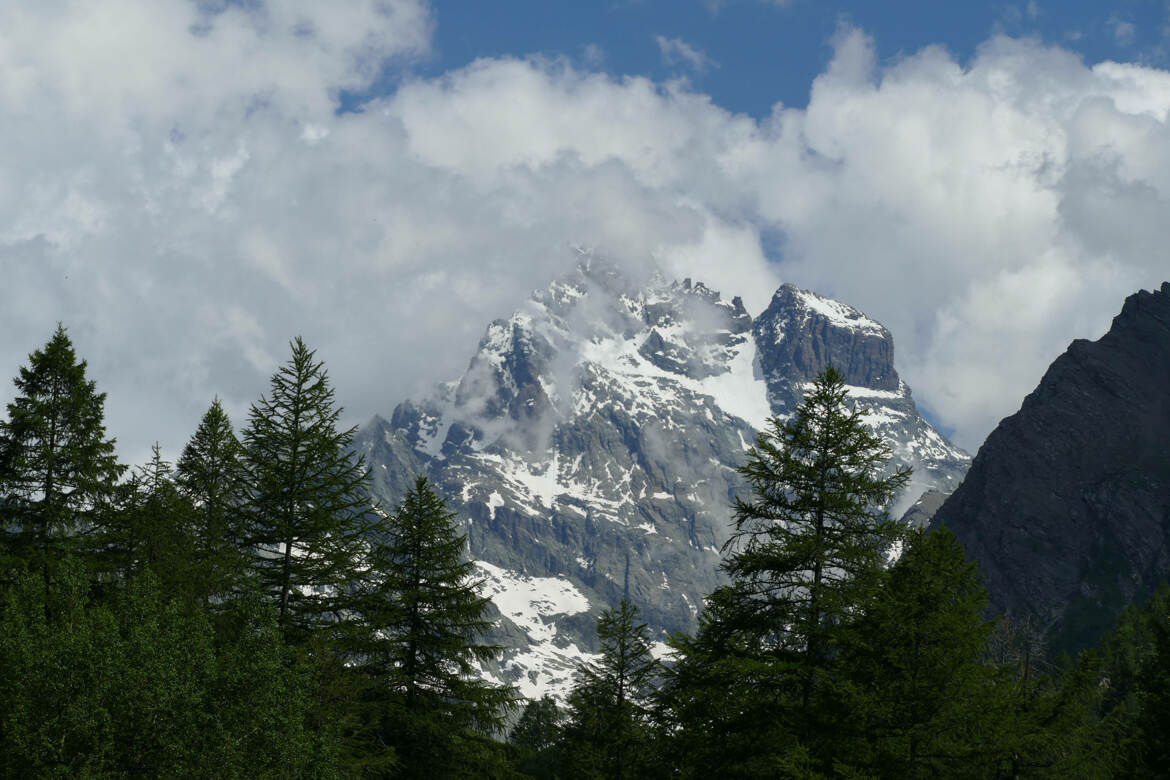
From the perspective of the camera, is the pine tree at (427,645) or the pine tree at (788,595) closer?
the pine tree at (788,595)

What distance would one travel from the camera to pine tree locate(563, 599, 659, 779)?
38781 mm

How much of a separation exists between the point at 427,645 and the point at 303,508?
20.0ft

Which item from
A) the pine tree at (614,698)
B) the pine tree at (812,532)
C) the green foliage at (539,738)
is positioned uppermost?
the pine tree at (812,532)

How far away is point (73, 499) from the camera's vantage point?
31.0m

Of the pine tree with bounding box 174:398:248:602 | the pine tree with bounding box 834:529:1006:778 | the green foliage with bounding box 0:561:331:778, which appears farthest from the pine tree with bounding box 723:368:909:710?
the pine tree with bounding box 174:398:248:602

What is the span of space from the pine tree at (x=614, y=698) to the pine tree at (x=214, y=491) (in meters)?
15.8

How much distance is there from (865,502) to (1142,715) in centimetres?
1405

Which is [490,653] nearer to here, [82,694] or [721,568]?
[721,568]

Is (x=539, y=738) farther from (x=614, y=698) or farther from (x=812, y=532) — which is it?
(x=812, y=532)

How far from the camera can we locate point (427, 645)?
30062 millimetres

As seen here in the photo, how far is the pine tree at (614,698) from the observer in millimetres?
38781

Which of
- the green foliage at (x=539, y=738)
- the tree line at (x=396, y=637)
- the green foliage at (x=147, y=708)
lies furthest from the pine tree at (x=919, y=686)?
the green foliage at (x=539, y=738)

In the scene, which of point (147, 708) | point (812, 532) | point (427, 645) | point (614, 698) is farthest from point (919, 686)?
point (614, 698)

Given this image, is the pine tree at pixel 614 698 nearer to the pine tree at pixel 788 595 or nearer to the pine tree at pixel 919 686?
the pine tree at pixel 788 595
